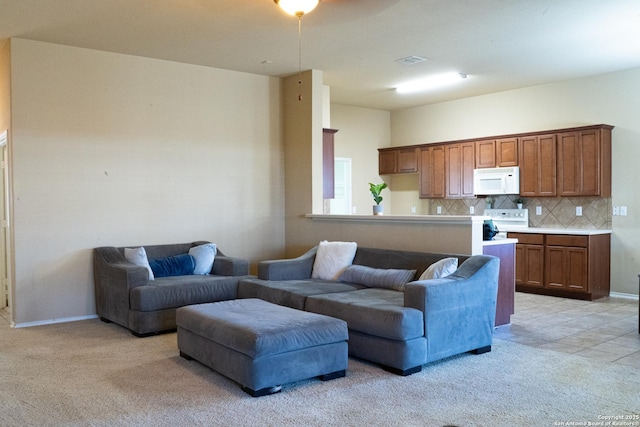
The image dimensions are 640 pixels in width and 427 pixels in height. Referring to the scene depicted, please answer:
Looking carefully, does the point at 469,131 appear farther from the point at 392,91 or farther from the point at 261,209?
the point at 261,209

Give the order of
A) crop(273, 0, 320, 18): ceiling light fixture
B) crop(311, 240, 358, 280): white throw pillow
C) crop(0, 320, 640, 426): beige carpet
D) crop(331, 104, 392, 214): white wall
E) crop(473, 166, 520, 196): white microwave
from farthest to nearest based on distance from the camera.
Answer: crop(331, 104, 392, 214): white wall, crop(473, 166, 520, 196): white microwave, crop(311, 240, 358, 280): white throw pillow, crop(273, 0, 320, 18): ceiling light fixture, crop(0, 320, 640, 426): beige carpet

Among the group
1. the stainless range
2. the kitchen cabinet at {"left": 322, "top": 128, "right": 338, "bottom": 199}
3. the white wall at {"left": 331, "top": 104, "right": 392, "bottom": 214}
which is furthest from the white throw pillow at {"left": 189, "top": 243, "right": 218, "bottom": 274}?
the stainless range

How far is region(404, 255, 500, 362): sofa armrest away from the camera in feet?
12.5

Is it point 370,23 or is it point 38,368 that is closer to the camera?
point 38,368

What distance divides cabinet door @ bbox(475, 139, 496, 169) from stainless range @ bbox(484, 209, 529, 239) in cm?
73

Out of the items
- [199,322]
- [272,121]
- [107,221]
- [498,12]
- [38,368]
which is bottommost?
[38,368]

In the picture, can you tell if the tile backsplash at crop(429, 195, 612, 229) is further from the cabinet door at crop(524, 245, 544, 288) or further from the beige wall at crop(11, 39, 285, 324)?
the beige wall at crop(11, 39, 285, 324)

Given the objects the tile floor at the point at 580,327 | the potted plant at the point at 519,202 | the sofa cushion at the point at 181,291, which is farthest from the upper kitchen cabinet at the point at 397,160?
the sofa cushion at the point at 181,291

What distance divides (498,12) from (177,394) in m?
4.03

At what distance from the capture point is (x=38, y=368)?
3.89 meters

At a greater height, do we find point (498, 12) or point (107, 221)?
point (498, 12)

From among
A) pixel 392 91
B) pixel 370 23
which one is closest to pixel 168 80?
pixel 370 23

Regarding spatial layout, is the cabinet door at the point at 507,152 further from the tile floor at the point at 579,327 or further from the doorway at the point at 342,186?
the doorway at the point at 342,186

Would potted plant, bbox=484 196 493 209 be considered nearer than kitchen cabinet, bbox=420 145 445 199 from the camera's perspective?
Yes
